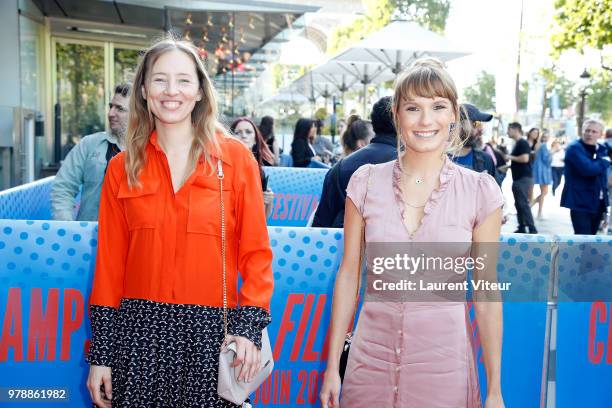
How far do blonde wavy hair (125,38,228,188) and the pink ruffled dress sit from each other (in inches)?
25.4

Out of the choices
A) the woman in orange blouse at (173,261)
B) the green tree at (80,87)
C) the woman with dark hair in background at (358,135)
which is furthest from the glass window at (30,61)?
the woman in orange blouse at (173,261)

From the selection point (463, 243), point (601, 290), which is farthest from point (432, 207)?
point (601, 290)

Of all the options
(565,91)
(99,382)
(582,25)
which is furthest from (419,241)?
(565,91)

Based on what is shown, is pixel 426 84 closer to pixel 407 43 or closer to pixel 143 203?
pixel 143 203

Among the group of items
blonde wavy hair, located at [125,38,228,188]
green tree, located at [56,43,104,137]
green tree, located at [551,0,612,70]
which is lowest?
blonde wavy hair, located at [125,38,228,188]

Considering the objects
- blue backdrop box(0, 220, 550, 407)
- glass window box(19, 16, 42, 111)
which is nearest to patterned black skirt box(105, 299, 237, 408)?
blue backdrop box(0, 220, 550, 407)

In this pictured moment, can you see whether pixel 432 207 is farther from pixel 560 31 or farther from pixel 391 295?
pixel 560 31

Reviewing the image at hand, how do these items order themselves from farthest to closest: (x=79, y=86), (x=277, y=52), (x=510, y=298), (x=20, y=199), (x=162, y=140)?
(x=277, y=52), (x=79, y=86), (x=20, y=199), (x=510, y=298), (x=162, y=140)

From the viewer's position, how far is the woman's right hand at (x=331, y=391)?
2.42 metres

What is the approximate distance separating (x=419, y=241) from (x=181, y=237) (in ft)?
2.69

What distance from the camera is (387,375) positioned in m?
2.32

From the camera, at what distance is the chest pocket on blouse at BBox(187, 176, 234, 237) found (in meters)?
2.38

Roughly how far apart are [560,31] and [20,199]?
14.9 m

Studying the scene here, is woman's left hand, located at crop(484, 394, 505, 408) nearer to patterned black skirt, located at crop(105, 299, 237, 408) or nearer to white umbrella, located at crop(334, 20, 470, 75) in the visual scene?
patterned black skirt, located at crop(105, 299, 237, 408)
